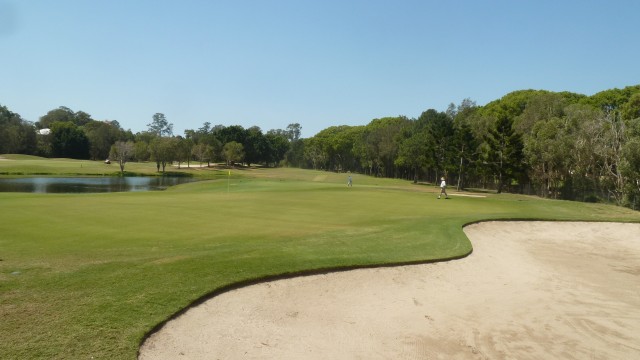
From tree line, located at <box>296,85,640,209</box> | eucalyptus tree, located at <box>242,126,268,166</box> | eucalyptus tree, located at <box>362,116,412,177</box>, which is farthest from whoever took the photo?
eucalyptus tree, located at <box>242,126,268,166</box>

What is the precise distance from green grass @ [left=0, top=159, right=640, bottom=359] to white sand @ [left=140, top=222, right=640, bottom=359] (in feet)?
2.51

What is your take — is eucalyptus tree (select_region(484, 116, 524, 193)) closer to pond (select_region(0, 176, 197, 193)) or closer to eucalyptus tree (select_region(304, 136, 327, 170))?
pond (select_region(0, 176, 197, 193))

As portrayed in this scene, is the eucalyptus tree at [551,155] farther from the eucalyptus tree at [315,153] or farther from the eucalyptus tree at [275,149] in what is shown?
the eucalyptus tree at [275,149]

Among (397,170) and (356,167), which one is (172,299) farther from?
(356,167)

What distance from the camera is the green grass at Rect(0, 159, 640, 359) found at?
7.56 meters

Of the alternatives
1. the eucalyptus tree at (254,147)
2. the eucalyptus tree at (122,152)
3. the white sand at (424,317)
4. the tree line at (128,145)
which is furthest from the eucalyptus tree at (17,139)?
the white sand at (424,317)

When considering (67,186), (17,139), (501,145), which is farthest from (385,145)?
(17,139)

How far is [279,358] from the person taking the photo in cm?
757

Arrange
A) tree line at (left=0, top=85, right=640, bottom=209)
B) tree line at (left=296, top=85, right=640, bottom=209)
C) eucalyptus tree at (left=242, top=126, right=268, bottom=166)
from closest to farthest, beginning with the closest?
tree line at (left=296, top=85, right=640, bottom=209) < tree line at (left=0, top=85, right=640, bottom=209) < eucalyptus tree at (left=242, top=126, right=268, bottom=166)

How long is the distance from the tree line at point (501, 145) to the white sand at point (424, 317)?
38.8 m

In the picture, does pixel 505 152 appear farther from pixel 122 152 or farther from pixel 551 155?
A: pixel 122 152

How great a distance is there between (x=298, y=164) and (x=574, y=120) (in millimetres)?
135609

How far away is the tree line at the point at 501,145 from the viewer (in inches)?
1984

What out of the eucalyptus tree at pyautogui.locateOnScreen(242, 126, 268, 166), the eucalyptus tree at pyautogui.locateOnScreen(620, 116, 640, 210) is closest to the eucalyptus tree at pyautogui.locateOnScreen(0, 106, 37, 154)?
the eucalyptus tree at pyautogui.locateOnScreen(242, 126, 268, 166)
